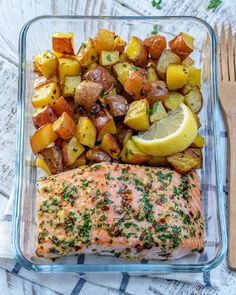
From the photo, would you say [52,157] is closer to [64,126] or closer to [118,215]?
[64,126]

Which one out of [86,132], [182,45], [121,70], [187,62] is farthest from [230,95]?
[86,132]

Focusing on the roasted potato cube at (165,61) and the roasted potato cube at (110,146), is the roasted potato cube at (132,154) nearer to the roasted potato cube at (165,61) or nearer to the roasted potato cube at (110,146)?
the roasted potato cube at (110,146)

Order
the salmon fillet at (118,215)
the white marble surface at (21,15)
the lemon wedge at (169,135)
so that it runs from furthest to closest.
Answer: the white marble surface at (21,15) < the lemon wedge at (169,135) < the salmon fillet at (118,215)

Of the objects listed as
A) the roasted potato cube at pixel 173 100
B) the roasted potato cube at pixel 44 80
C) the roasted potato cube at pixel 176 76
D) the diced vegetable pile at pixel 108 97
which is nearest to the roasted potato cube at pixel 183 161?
the diced vegetable pile at pixel 108 97

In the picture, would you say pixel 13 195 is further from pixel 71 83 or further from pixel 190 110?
pixel 190 110

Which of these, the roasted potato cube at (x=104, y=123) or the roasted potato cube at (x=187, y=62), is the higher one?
the roasted potato cube at (x=187, y=62)

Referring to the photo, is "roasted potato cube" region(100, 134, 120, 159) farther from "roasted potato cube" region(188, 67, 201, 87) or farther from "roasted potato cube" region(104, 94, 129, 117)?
"roasted potato cube" region(188, 67, 201, 87)

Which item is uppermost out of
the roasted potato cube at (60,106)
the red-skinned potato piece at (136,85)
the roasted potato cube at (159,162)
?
the red-skinned potato piece at (136,85)
